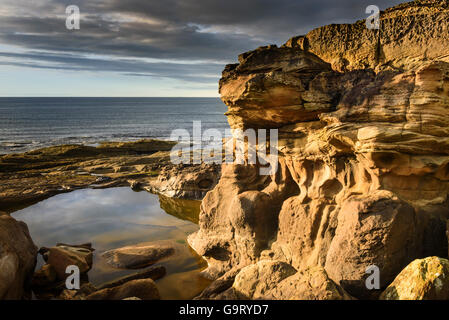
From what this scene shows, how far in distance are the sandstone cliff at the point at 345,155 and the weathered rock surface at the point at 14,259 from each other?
15.1ft

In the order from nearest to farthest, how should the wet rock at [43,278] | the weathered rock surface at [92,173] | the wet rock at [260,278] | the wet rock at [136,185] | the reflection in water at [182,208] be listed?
1. the wet rock at [260,278]
2. the wet rock at [43,278]
3. the reflection in water at [182,208]
4. the weathered rock surface at [92,173]
5. the wet rock at [136,185]

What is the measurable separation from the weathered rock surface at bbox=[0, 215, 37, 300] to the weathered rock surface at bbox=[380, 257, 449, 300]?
25.6 ft

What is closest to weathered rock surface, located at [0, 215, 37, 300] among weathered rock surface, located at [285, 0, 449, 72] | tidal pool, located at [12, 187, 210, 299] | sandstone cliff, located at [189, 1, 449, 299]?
tidal pool, located at [12, 187, 210, 299]

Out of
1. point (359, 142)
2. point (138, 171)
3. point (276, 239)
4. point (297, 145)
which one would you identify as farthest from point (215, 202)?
point (138, 171)

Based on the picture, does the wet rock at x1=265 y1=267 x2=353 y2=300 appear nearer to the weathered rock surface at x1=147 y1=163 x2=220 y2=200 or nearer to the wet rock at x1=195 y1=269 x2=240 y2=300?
the wet rock at x1=195 y1=269 x2=240 y2=300

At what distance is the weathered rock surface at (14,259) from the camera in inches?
310

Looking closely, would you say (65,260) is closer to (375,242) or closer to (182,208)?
(182,208)

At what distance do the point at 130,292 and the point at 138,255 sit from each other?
12.5 feet

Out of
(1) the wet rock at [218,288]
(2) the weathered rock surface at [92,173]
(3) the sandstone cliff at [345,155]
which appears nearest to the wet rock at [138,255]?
(3) the sandstone cliff at [345,155]

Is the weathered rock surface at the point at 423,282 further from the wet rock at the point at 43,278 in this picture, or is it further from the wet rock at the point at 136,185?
the wet rock at the point at 136,185

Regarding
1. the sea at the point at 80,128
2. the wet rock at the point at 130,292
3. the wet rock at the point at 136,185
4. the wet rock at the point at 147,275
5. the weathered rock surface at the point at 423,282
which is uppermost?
the sea at the point at 80,128

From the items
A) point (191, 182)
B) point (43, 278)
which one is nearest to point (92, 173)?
point (191, 182)

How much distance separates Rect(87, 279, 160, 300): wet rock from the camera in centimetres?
806

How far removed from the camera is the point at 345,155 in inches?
340
